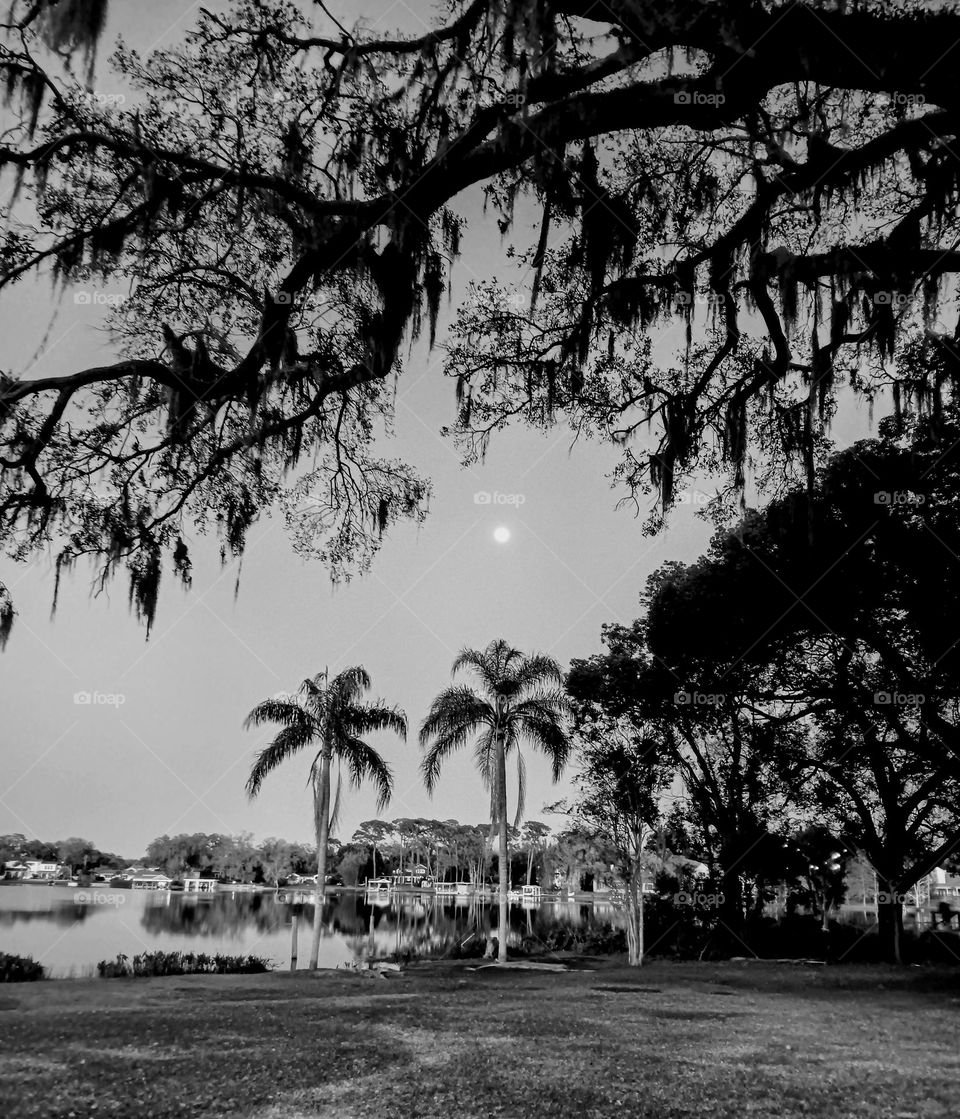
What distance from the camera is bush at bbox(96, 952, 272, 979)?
17250mm

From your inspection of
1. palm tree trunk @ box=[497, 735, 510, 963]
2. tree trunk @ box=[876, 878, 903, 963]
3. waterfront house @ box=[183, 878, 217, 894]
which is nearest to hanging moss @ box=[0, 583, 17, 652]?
palm tree trunk @ box=[497, 735, 510, 963]

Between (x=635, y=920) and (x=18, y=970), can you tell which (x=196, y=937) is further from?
(x=635, y=920)

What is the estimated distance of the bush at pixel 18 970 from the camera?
15531 mm

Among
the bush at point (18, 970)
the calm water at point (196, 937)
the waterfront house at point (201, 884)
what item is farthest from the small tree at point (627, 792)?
the waterfront house at point (201, 884)

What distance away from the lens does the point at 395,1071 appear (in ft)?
22.9

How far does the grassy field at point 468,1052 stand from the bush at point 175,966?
4.10 meters

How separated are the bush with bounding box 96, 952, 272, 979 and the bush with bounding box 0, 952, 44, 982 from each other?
49.0 inches

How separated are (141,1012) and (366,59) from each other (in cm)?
1057

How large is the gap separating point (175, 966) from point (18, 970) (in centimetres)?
318

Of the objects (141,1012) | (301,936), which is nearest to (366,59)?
(141,1012)

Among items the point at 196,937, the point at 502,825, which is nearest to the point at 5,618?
the point at 502,825

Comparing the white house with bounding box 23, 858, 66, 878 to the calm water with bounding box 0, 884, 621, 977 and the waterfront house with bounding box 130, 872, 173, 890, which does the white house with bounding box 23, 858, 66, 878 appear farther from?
the calm water with bounding box 0, 884, 621, 977

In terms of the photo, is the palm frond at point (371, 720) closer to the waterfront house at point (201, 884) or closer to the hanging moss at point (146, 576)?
the hanging moss at point (146, 576)

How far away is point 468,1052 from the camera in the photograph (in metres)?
7.89
